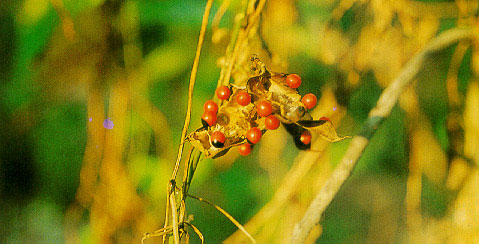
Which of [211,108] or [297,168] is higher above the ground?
[211,108]

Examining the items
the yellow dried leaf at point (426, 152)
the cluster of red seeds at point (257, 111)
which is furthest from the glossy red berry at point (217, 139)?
the yellow dried leaf at point (426, 152)

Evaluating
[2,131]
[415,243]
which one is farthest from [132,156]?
[415,243]

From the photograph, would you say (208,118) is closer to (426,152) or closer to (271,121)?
(271,121)

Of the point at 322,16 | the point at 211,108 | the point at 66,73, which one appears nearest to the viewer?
the point at 211,108

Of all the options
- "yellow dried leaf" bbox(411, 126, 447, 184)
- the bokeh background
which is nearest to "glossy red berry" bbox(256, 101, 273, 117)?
the bokeh background

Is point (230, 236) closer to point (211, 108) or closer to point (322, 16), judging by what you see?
point (211, 108)

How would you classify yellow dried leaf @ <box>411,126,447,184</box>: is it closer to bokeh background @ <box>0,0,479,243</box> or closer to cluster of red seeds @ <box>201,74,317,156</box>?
bokeh background @ <box>0,0,479,243</box>

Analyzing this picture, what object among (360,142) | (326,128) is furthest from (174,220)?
(360,142)
